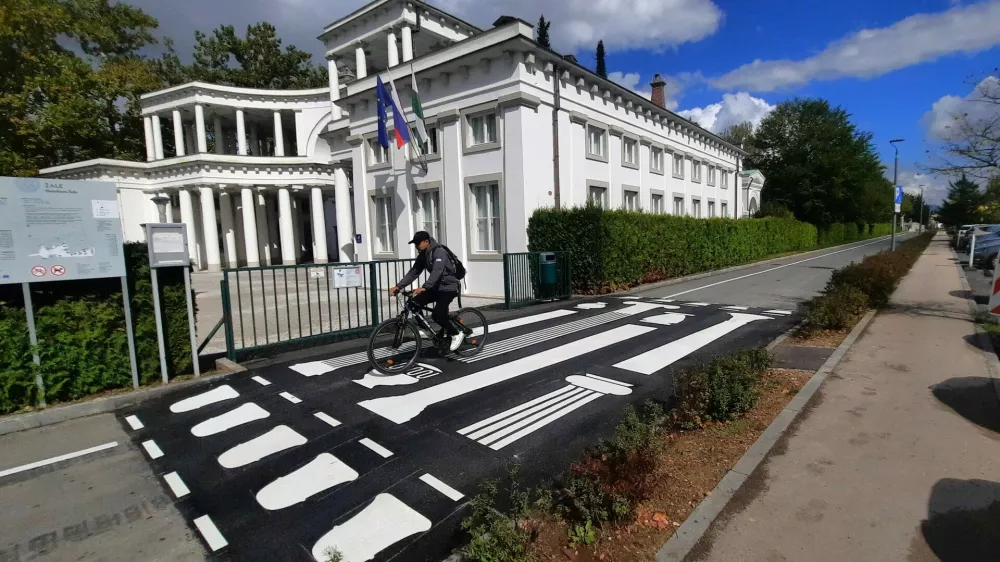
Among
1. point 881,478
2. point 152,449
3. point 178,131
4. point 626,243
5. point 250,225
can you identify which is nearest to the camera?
point 881,478

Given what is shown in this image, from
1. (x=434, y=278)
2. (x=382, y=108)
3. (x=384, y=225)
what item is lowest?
(x=434, y=278)

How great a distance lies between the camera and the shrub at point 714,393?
4434 millimetres

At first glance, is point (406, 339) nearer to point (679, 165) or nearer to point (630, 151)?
point (630, 151)

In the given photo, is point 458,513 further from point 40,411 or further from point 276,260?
point 276,260

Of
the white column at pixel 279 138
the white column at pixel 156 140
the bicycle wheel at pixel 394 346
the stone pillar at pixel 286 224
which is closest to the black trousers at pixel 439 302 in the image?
the bicycle wheel at pixel 394 346

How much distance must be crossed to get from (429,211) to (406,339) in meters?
11.2

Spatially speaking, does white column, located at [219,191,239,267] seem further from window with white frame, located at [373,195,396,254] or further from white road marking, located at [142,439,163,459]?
white road marking, located at [142,439,163,459]

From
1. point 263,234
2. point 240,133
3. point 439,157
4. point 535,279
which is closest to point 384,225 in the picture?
point 439,157

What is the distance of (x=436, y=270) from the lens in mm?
6570

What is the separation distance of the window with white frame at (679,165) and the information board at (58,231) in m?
24.3

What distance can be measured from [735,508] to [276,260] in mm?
37213

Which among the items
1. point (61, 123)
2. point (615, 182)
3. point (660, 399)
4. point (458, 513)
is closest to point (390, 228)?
point (615, 182)

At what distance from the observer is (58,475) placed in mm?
4039

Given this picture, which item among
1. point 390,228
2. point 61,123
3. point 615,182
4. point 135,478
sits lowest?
point 135,478
